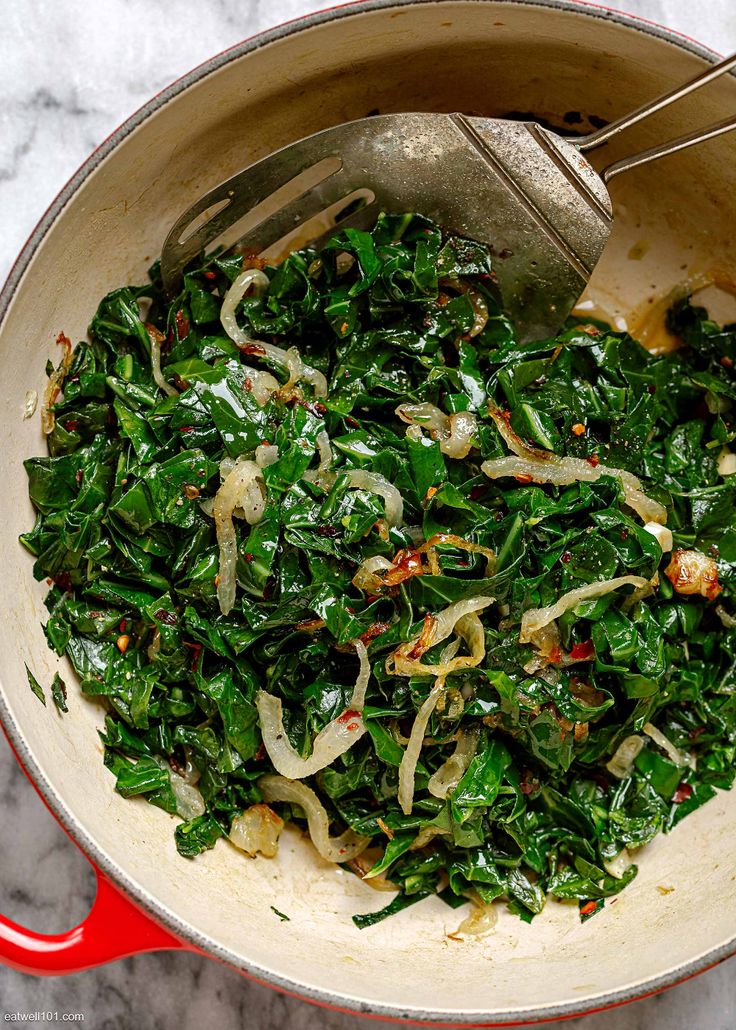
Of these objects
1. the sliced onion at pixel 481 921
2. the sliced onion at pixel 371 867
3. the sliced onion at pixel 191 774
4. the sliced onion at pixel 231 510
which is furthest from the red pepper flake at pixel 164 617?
→ the sliced onion at pixel 481 921

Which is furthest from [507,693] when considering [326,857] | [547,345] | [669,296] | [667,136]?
[667,136]

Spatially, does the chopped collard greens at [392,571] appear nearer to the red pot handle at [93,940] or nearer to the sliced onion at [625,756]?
the sliced onion at [625,756]

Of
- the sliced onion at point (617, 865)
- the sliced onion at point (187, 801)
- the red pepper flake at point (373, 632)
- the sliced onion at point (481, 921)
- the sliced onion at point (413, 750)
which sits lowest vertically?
the sliced onion at point (481, 921)

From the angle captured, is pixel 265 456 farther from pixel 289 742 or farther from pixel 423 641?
pixel 289 742

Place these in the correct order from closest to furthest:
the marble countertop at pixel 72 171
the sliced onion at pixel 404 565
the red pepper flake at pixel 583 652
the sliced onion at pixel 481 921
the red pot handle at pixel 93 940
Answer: the red pot handle at pixel 93 940 < the sliced onion at pixel 404 565 < the red pepper flake at pixel 583 652 < the sliced onion at pixel 481 921 < the marble countertop at pixel 72 171

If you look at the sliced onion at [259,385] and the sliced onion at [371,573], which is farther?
the sliced onion at [259,385]

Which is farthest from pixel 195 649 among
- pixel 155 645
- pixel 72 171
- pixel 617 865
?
pixel 72 171

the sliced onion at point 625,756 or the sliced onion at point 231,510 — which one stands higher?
the sliced onion at point 231,510
